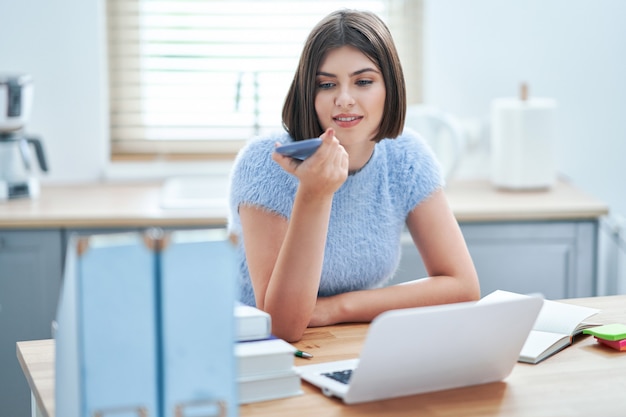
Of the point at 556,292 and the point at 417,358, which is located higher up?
the point at 417,358

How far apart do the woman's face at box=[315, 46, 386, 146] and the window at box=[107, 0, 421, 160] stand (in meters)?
1.31

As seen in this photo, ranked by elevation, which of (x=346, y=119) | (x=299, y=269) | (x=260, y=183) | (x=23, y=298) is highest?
(x=346, y=119)

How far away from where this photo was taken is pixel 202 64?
10.2 feet

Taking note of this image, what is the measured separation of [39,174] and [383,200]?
156 cm

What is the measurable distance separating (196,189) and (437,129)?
0.81 m

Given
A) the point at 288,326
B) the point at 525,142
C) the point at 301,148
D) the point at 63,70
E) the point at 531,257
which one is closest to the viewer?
the point at 301,148

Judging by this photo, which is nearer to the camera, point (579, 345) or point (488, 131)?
point (579, 345)

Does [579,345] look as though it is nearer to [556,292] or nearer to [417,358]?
[417,358]

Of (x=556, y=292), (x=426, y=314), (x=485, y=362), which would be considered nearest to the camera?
(x=426, y=314)

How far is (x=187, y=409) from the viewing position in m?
0.91

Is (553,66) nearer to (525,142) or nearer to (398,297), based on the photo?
(525,142)

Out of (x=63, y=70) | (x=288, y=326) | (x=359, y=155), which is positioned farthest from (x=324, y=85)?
(x=63, y=70)

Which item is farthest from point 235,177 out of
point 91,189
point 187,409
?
point 91,189

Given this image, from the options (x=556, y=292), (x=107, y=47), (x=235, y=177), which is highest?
(x=107, y=47)
